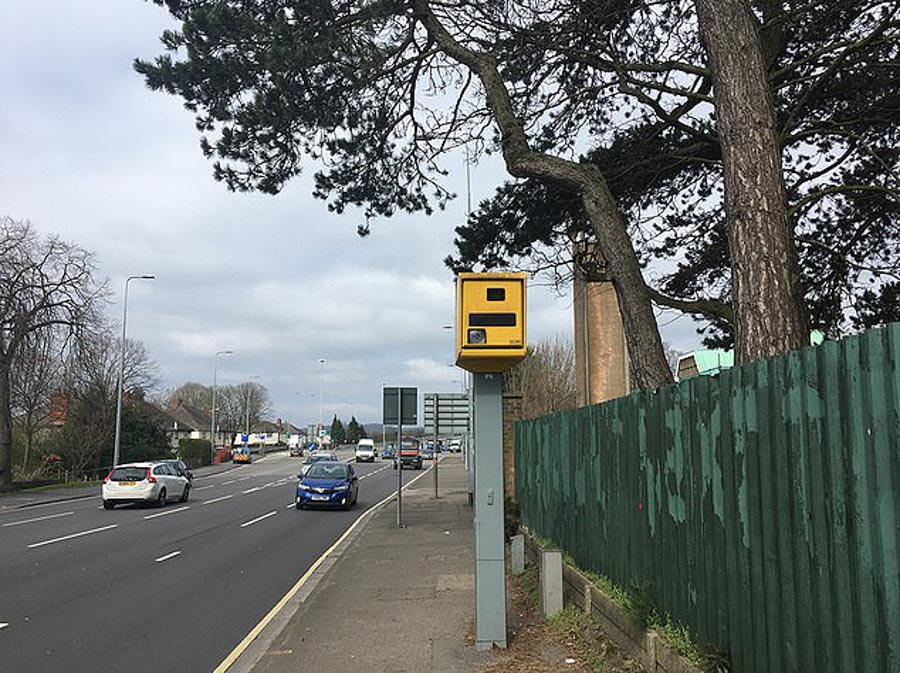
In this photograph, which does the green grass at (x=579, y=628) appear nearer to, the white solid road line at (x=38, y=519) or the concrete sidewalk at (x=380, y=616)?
the concrete sidewalk at (x=380, y=616)

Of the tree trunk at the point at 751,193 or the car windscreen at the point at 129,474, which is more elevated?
the tree trunk at the point at 751,193

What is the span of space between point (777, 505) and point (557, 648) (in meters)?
4.00

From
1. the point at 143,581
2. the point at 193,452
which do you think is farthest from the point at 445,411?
the point at 193,452

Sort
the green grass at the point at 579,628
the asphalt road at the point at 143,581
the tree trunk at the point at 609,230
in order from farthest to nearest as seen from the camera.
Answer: the tree trunk at the point at 609,230 → the asphalt road at the point at 143,581 → the green grass at the point at 579,628

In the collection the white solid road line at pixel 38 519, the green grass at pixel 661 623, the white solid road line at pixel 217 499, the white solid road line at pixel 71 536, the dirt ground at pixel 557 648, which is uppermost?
the green grass at pixel 661 623

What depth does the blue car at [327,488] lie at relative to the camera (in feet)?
88.7

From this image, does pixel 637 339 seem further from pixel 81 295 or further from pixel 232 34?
→ pixel 81 295

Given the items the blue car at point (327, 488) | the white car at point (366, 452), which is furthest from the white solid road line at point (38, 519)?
the white car at point (366, 452)

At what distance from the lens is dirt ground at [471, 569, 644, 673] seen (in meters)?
6.91

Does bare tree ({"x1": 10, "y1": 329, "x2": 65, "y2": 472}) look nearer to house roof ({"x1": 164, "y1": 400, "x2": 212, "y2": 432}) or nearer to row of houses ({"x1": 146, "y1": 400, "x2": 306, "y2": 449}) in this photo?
row of houses ({"x1": 146, "y1": 400, "x2": 306, "y2": 449})

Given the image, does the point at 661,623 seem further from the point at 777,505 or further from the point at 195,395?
the point at 195,395

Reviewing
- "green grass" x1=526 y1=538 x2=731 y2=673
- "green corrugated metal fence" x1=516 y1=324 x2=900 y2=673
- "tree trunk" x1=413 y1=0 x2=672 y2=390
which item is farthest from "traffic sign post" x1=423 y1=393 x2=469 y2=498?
"green corrugated metal fence" x1=516 y1=324 x2=900 y2=673

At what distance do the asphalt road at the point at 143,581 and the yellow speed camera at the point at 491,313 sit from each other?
3.75 metres

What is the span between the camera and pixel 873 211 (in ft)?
41.9
